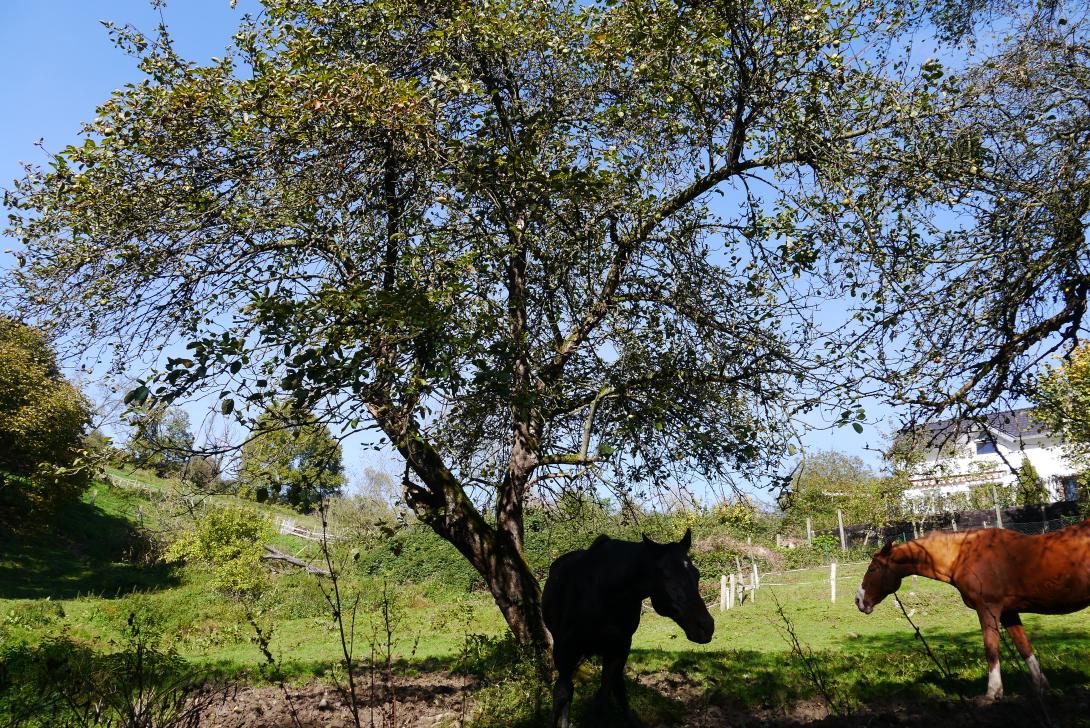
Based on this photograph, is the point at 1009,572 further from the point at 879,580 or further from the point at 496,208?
the point at 496,208

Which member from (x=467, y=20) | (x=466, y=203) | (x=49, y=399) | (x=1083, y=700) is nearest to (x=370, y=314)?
(x=466, y=203)

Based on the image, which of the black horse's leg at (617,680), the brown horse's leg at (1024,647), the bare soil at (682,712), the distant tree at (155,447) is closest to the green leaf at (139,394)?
the distant tree at (155,447)

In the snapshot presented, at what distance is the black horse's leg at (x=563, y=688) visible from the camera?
593cm

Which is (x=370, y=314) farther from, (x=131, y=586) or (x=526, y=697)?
(x=131, y=586)

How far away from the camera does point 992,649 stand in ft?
22.2

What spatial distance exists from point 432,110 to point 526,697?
22.8 ft

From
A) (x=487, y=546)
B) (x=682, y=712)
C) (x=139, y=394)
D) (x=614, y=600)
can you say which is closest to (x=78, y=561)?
(x=487, y=546)

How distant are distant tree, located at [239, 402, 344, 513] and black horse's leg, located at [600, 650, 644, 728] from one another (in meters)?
2.92

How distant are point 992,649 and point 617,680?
3.78m

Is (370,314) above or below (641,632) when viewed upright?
above

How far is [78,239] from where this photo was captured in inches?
348

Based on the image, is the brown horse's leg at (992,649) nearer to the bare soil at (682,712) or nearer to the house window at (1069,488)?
the bare soil at (682,712)

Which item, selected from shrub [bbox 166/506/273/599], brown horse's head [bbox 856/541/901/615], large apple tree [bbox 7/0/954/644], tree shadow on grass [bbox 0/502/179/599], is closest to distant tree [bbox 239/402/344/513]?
large apple tree [bbox 7/0/954/644]

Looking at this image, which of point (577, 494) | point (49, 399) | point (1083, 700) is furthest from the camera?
point (49, 399)
